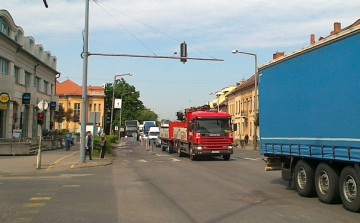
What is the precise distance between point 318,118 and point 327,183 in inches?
59.7

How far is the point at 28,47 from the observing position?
43000mm

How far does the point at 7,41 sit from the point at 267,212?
3109 centimetres

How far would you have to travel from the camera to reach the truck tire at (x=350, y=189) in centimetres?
869

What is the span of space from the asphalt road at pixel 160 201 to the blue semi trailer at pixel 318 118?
0.57 m

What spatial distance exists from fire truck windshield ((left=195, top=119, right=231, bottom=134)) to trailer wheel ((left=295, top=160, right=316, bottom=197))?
13732mm

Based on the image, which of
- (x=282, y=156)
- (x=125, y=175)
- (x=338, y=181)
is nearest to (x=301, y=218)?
(x=338, y=181)

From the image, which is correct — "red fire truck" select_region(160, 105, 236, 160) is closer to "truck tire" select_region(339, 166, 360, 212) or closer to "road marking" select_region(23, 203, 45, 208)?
"road marking" select_region(23, 203, 45, 208)

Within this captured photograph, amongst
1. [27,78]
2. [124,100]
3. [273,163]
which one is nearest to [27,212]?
[273,163]

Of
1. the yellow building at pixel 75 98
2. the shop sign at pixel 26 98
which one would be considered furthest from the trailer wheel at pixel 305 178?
the yellow building at pixel 75 98

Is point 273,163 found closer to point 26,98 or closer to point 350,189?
point 350,189

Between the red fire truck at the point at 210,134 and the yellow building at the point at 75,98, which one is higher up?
the yellow building at the point at 75,98

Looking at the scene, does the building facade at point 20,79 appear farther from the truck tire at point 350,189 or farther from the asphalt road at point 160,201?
the truck tire at point 350,189

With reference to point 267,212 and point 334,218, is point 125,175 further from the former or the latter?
point 334,218

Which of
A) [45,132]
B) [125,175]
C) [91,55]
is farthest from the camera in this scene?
[45,132]
